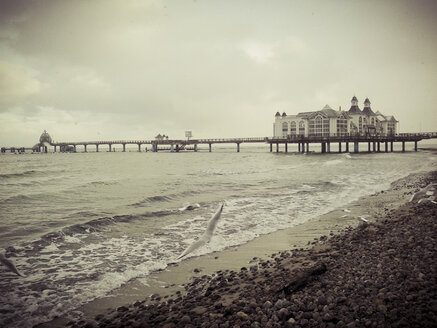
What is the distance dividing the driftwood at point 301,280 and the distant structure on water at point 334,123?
85749 mm

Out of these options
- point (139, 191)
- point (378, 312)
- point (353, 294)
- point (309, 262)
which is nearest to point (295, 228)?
point (309, 262)

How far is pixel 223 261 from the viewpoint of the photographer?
6770 millimetres

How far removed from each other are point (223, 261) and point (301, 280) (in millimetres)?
2617

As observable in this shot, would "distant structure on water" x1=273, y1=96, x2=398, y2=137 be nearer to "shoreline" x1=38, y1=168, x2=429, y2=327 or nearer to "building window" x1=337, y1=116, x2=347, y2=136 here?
"building window" x1=337, y1=116, x2=347, y2=136

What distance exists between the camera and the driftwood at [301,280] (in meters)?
4.41

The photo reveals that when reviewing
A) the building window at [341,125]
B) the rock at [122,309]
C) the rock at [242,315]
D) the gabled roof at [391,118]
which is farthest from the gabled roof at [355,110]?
the rock at [122,309]

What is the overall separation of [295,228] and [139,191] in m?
11.5

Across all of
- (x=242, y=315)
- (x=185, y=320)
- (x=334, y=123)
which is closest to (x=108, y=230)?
(x=185, y=320)

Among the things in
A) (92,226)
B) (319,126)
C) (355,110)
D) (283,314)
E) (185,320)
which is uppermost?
(355,110)

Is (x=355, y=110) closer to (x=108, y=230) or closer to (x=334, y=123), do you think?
(x=334, y=123)

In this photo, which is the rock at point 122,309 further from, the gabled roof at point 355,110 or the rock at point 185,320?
the gabled roof at point 355,110

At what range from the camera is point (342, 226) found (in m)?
9.33

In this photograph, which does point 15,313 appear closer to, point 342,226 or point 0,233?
point 0,233

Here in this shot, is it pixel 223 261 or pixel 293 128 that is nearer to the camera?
pixel 223 261
